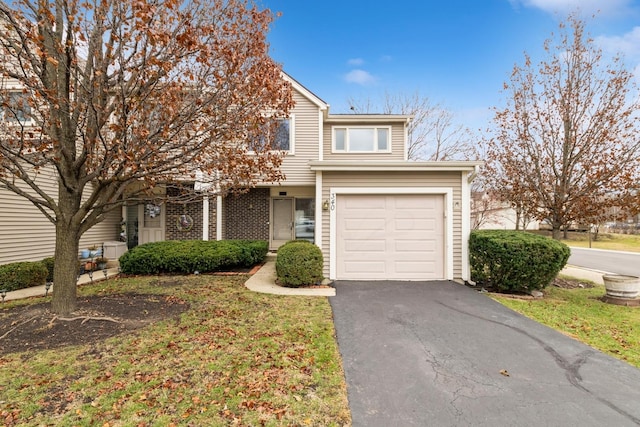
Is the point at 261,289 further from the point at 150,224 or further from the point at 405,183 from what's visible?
the point at 150,224

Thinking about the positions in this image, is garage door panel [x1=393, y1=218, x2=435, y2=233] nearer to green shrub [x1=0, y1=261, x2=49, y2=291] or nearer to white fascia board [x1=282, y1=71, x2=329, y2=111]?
white fascia board [x1=282, y1=71, x2=329, y2=111]

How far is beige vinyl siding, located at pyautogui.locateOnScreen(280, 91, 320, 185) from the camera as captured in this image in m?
11.0

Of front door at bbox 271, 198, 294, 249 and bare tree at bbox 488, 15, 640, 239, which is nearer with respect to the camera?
bare tree at bbox 488, 15, 640, 239

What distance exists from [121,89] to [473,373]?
5801 mm

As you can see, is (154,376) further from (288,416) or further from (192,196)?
(192,196)

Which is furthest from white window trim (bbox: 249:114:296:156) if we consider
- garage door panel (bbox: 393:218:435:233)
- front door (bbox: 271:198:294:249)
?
garage door panel (bbox: 393:218:435:233)

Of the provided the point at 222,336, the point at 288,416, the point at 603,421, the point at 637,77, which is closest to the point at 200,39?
the point at 222,336

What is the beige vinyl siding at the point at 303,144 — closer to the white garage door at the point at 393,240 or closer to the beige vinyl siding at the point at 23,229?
the white garage door at the point at 393,240

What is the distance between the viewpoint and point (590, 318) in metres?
5.53

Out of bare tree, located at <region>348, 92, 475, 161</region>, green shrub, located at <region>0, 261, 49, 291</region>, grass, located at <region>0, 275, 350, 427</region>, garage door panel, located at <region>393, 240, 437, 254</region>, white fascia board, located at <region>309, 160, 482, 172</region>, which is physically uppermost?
bare tree, located at <region>348, 92, 475, 161</region>

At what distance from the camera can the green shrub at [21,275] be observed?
689 cm

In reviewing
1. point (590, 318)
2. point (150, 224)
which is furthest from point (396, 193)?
point (150, 224)

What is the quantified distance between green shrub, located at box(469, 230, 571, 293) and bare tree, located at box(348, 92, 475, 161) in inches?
603

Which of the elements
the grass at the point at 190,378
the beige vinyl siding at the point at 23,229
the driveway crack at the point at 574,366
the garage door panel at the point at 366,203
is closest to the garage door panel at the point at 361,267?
the garage door panel at the point at 366,203
